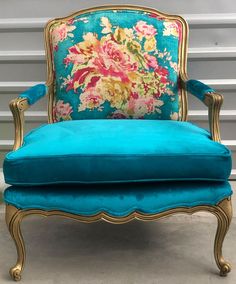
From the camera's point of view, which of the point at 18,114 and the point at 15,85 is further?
the point at 15,85

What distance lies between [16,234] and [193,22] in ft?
4.39

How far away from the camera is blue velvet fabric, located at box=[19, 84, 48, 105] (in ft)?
5.23

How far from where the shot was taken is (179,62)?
1.91m

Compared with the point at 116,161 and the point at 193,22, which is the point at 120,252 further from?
the point at 193,22

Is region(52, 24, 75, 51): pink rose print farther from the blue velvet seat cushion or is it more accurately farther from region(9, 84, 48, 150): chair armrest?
the blue velvet seat cushion

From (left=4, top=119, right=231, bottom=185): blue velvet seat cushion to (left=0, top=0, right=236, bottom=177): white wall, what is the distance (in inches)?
36.7

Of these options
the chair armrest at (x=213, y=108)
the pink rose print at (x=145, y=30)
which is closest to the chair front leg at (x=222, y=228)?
the chair armrest at (x=213, y=108)

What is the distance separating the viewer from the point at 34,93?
1673mm

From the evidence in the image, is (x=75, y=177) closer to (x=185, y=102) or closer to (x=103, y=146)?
(x=103, y=146)

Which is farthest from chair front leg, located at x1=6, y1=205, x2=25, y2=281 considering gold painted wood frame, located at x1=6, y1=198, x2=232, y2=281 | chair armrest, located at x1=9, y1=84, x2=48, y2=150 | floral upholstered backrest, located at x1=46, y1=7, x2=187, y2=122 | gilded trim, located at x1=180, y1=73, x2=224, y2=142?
gilded trim, located at x1=180, y1=73, x2=224, y2=142

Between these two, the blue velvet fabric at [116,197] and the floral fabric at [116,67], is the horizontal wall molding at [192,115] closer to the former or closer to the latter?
the floral fabric at [116,67]

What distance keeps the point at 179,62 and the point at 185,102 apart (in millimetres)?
174

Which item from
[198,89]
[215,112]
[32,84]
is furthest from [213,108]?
[32,84]

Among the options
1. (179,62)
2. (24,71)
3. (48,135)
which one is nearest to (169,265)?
(48,135)
